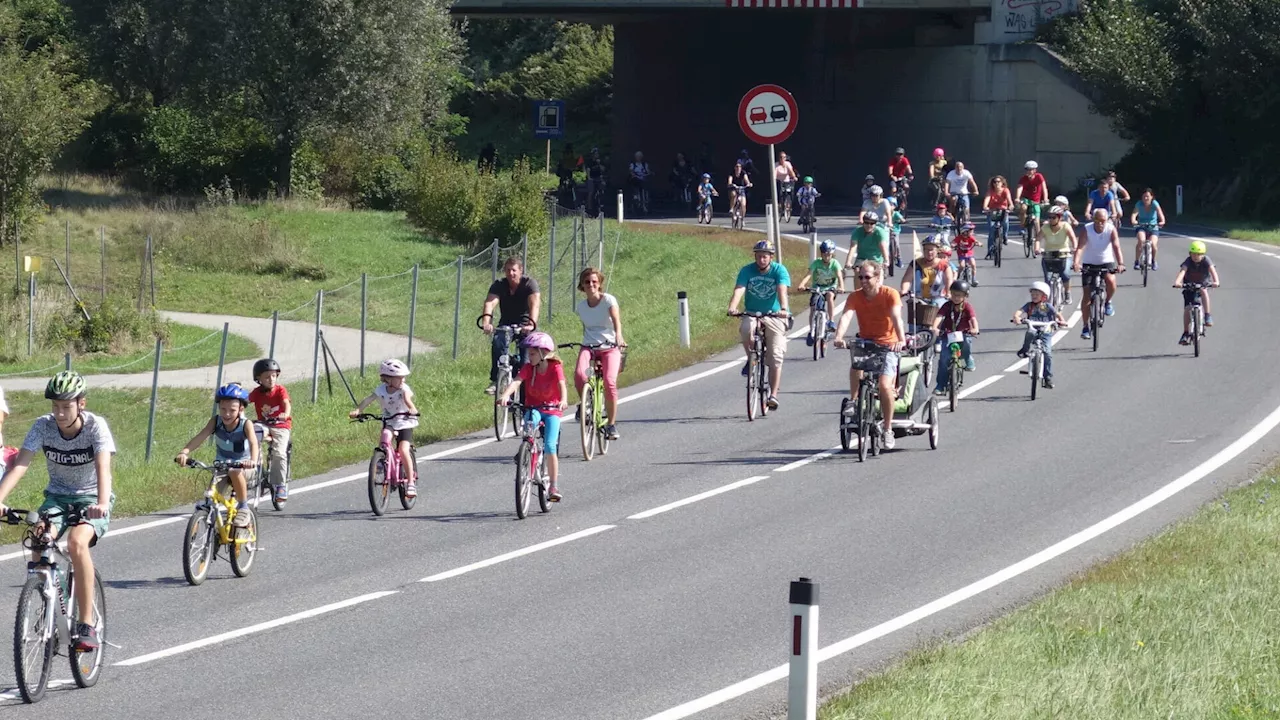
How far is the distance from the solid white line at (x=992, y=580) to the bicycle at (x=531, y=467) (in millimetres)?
3987

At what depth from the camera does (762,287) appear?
63.4 feet

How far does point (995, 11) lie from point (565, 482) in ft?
128

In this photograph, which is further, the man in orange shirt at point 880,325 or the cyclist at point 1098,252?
the cyclist at point 1098,252

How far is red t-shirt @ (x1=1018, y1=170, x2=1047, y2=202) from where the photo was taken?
3447 cm

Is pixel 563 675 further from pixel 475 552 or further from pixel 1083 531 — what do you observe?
pixel 1083 531

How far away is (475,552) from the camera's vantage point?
43.7 ft

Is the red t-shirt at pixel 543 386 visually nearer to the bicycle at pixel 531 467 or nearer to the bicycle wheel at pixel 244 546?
the bicycle at pixel 531 467

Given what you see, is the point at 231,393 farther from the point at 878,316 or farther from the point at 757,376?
the point at 757,376

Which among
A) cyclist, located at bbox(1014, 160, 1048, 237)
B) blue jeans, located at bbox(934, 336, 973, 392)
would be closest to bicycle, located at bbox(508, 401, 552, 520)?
blue jeans, located at bbox(934, 336, 973, 392)

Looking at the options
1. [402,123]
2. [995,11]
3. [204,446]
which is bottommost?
[204,446]

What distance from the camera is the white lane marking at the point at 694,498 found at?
14695 millimetres

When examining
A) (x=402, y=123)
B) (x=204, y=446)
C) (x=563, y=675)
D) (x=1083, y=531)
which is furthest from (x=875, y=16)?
(x=563, y=675)

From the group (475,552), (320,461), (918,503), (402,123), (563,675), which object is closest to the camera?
(563,675)

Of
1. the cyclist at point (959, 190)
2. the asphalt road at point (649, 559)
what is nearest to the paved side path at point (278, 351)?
the asphalt road at point (649, 559)
